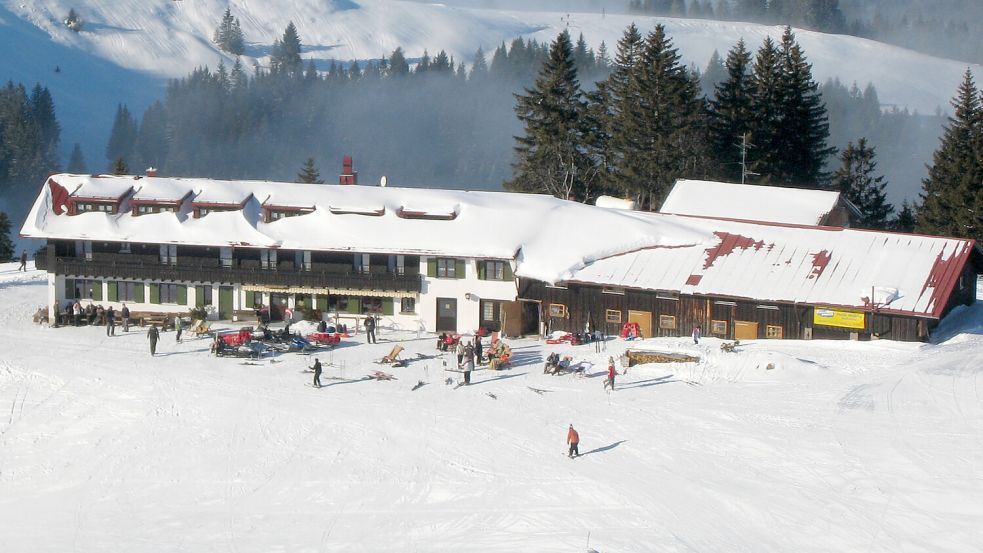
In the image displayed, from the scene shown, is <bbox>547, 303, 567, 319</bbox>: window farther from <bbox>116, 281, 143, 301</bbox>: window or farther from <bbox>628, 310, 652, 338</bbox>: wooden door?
<bbox>116, 281, 143, 301</bbox>: window

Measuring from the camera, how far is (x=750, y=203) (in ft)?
206

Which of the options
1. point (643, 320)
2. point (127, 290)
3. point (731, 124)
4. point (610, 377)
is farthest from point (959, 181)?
point (127, 290)

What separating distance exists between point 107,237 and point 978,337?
38.7m

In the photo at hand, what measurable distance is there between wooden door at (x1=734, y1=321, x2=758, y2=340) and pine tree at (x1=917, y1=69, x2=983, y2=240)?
2751 centimetres

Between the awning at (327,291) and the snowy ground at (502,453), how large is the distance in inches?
215

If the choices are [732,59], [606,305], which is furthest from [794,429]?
[732,59]

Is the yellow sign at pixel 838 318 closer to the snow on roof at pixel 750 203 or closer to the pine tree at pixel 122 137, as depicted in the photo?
the snow on roof at pixel 750 203

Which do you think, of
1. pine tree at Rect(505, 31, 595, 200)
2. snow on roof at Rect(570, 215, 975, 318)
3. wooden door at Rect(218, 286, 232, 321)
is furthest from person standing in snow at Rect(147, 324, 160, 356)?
pine tree at Rect(505, 31, 595, 200)

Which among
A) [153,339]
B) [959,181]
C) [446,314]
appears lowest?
[153,339]

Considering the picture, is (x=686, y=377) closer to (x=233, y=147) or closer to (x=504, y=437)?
(x=504, y=437)

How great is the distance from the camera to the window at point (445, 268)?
57.6 metres

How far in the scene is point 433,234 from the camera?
58156mm

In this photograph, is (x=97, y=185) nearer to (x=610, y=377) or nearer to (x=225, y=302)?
(x=225, y=302)

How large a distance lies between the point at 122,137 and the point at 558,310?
401ft
